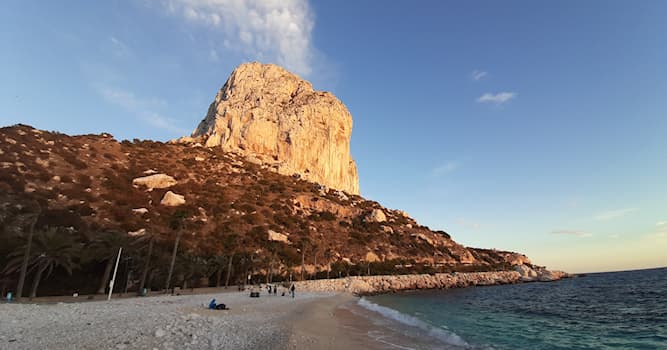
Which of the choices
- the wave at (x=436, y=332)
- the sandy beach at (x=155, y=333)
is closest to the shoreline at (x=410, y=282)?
the wave at (x=436, y=332)

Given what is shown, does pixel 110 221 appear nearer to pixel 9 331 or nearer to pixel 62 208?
pixel 62 208

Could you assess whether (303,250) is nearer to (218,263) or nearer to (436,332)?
(218,263)

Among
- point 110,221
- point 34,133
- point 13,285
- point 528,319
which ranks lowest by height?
point 528,319

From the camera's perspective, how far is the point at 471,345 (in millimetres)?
17641

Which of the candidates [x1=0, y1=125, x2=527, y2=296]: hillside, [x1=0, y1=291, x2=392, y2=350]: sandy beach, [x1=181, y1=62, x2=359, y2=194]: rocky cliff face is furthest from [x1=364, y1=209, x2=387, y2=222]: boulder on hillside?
[x1=0, y1=291, x2=392, y2=350]: sandy beach

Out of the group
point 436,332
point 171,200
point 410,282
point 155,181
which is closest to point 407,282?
point 410,282

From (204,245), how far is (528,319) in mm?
49046

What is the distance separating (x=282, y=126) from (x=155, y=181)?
5895 centimetres

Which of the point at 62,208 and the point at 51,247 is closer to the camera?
the point at 51,247

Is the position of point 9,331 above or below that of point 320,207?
below

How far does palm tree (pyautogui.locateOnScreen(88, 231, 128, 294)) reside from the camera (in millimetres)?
34750

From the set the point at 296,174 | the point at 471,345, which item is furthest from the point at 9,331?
the point at 296,174

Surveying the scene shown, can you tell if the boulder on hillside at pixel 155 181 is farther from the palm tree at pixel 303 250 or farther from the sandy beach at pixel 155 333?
the sandy beach at pixel 155 333

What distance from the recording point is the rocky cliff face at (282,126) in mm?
120312
